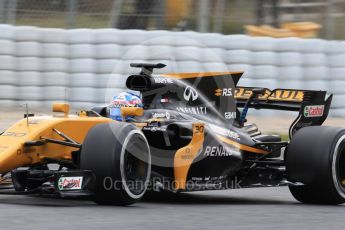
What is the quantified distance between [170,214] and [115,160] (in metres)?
0.67

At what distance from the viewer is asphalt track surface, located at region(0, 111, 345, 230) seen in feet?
22.0

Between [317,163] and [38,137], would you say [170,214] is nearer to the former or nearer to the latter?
[38,137]

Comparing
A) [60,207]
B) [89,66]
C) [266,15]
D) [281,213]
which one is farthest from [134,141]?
[266,15]

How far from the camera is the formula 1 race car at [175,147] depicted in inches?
298

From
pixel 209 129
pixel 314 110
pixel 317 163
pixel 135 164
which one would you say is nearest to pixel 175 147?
pixel 209 129

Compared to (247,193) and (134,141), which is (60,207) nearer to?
(134,141)

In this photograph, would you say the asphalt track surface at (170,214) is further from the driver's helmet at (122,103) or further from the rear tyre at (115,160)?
the driver's helmet at (122,103)

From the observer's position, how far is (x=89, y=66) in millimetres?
15375

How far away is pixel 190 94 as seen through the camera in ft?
30.2

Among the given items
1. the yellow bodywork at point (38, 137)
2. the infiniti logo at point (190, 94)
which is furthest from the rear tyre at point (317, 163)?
the yellow bodywork at point (38, 137)

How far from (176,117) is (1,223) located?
9.13 feet

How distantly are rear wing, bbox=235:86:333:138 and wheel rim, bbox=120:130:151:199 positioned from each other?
238 cm

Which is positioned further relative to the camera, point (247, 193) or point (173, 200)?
point (247, 193)

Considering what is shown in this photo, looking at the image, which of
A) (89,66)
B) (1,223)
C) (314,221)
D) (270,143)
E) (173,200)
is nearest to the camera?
(1,223)
